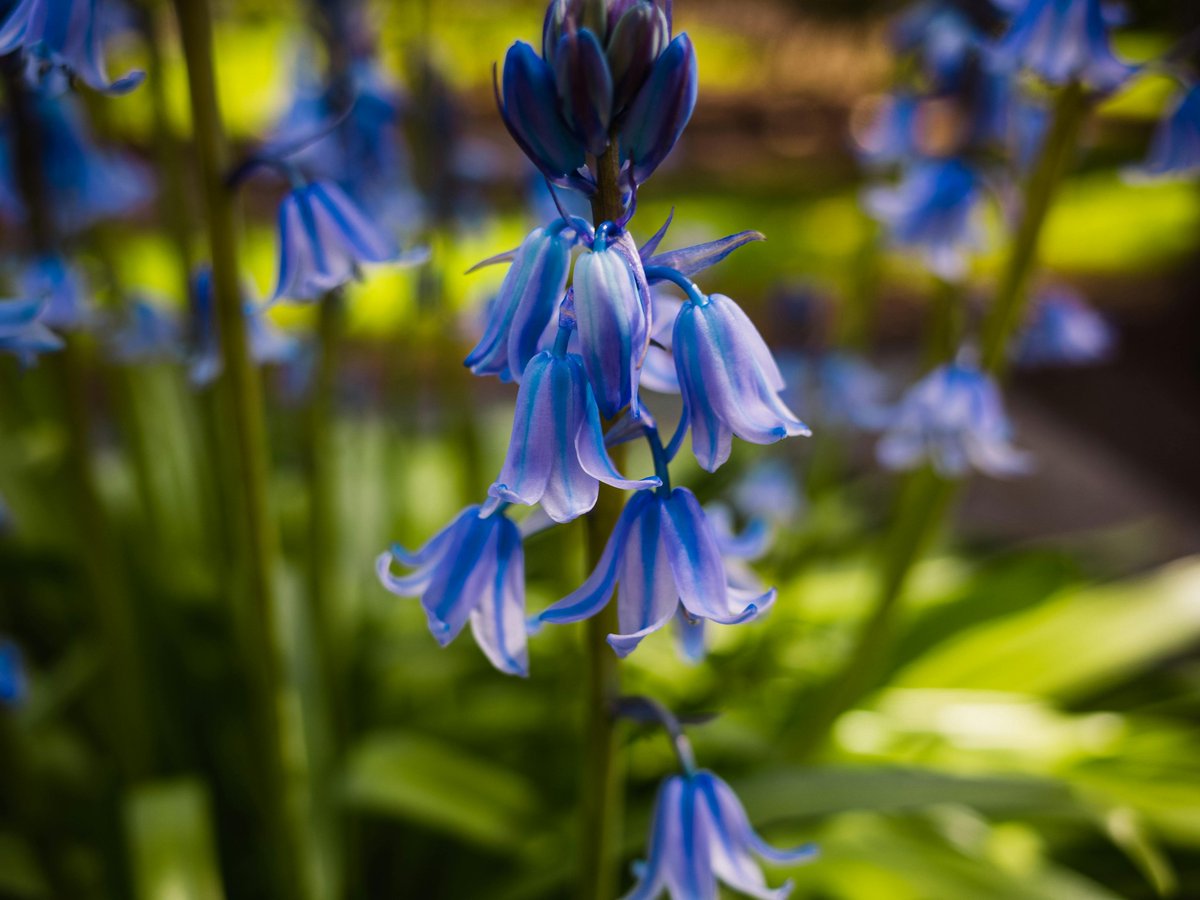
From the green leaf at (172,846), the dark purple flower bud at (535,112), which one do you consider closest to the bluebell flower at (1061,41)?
the dark purple flower bud at (535,112)

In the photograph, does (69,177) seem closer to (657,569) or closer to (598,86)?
(598,86)

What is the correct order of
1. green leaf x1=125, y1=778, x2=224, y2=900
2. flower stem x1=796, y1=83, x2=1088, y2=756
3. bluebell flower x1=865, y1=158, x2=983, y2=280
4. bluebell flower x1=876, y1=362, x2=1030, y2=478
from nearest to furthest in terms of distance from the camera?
1. green leaf x1=125, y1=778, x2=224, y2=900
2. flower stem x1=796, y1=83, x2=1088, y2=756
3. bluebell flower x1=876, y1=362, x2=1030, y2=478
4. bluebell flower x1=865, y1=158, x2=983, y2=280

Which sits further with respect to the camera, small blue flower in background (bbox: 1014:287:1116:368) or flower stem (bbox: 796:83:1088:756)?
small blue flower in background (bbox: 1014:287:1116:368)

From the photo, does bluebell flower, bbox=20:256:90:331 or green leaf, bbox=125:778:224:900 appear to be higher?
bluebell flower, bbox=20:256:90:331

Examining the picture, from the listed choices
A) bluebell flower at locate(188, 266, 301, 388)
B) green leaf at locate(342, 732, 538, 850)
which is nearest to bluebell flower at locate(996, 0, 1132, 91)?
bluebell flower at locate(188, 266, 301, 388)

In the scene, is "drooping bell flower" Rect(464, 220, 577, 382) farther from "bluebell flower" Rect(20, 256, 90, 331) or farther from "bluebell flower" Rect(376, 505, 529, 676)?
"bluebell flower" Rect(20, 256, 90, 331)

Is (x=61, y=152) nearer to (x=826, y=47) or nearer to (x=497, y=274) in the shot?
(x=497, y=274)

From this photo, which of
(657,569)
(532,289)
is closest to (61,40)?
(532,289)

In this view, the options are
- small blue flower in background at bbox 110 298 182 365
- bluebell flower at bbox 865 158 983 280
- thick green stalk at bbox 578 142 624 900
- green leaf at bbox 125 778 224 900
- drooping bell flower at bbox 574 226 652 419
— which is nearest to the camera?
drooping bell flower at bbox 574 226 652 419
